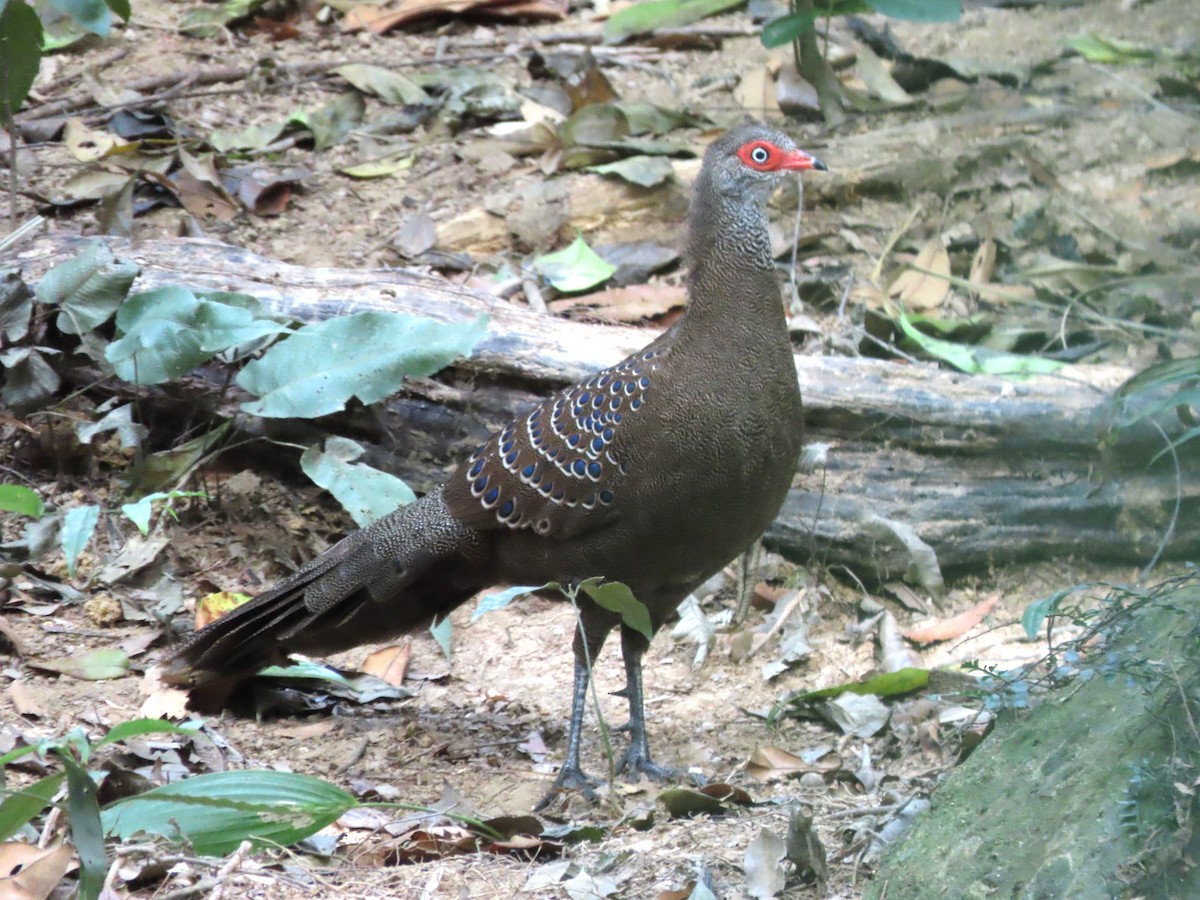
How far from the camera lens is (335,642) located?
174 inches

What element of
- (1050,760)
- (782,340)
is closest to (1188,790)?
(1050,760)

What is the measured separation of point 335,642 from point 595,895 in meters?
1.78

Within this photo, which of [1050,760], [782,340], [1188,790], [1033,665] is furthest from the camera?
[782,340]

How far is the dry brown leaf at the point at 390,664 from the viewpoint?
4797mm

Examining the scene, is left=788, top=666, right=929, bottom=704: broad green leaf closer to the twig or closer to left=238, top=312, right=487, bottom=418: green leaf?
left=238, top=312, right=487, bottom=418: green leaf

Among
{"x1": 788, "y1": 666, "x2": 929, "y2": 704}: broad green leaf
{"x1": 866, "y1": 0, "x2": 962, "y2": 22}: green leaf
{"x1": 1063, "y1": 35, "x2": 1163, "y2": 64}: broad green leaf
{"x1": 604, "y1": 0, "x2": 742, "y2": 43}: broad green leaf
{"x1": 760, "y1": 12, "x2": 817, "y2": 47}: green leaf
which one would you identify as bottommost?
{"x1": 788, "y1": 666, "x2": 929, "y2": 704}: broad green leaf

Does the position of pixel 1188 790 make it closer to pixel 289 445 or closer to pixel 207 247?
pixel 289 445

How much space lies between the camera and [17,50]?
16.7ft

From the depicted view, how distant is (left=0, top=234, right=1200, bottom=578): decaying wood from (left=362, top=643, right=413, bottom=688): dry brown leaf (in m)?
0.67

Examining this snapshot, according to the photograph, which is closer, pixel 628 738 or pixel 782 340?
pixel 782 340

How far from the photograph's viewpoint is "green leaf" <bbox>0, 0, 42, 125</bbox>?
4984mm

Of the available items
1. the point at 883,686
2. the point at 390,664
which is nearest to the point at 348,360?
the point at 390,664

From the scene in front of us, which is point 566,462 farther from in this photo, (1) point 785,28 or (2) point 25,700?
(1) point 785,28

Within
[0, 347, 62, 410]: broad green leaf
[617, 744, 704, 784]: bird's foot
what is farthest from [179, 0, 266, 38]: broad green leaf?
[617, 744, 704, 784]: bird's foot
